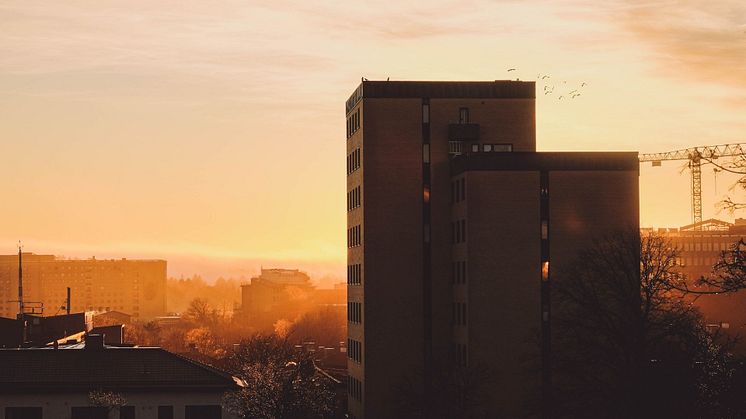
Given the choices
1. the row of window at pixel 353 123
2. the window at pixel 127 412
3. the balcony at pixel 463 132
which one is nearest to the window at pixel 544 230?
the balcony at pixel 463 132

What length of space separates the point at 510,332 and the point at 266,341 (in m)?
62.9

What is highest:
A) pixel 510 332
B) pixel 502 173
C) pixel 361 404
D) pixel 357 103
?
pixel 357 103

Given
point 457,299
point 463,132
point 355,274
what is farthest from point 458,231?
point 355,274

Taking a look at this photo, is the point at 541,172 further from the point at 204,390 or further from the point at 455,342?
the point at 204,390

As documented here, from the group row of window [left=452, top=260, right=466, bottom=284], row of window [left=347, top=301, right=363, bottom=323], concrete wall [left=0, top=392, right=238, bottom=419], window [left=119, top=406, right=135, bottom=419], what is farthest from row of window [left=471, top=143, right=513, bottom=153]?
window [left=119, top=406, right=135, bottom=419]

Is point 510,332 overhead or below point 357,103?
below

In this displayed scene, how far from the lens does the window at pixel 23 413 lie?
83375 millimetres

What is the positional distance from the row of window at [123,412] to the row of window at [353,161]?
41.2 metres

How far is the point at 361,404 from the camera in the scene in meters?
116

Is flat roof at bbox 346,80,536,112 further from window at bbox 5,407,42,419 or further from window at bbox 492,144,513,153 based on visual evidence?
window at bbox 5,407,42,419

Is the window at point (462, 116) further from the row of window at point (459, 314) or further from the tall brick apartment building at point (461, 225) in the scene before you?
the row of window at point (459, 314)

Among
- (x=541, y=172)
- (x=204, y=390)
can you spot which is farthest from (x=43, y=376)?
(x=541, y=172)

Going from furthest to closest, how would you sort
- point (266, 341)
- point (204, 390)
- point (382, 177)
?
1. point (266, 341)
2. point (382, 177)
3. point (204, 390)

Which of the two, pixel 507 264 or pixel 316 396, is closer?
pixel 316 396
